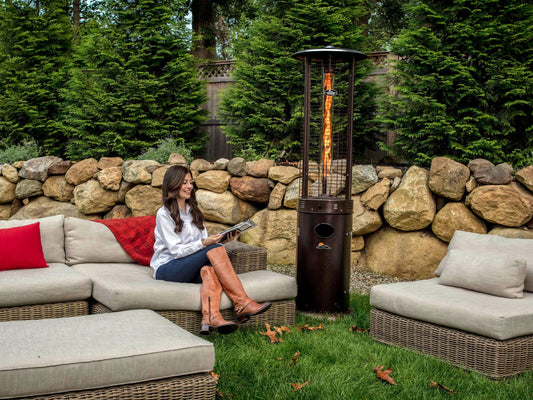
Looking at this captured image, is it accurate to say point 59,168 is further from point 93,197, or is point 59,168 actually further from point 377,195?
point 377,195

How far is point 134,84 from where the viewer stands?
7.25 m

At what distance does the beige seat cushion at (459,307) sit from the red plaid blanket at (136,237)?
182 centimetres

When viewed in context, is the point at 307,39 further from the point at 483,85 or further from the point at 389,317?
the point at 389,317

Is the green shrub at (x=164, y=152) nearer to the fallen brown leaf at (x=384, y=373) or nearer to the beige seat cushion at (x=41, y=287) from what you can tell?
the beige seat cushion at (x=41, y=287)

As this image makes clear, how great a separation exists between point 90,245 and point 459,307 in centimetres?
272

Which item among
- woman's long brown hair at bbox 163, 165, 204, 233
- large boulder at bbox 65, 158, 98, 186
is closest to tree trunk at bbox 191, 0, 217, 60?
large boulder at bbox 65, 158, 98, 186

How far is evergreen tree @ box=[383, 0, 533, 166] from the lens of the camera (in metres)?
5.48

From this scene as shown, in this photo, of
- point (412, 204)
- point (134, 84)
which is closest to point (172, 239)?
point (412, 204)

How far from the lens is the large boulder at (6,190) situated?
695 centimetres

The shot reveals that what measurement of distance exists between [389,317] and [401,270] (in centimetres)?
216

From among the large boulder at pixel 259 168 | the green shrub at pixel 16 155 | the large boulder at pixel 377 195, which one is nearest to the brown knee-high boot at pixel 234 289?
the large boulder at pixel 377 195

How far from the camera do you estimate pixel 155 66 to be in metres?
7.64

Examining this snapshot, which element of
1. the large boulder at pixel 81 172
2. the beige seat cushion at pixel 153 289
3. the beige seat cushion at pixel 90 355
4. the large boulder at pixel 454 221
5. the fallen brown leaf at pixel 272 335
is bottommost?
the fallen brown leaf at pixel 272 335

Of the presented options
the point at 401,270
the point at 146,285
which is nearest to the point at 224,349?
the point at 146,285
